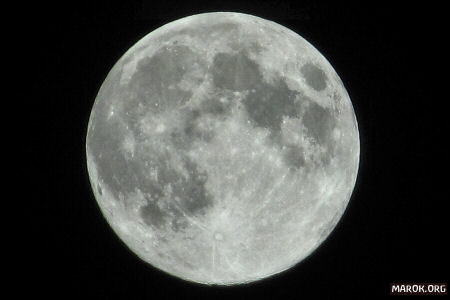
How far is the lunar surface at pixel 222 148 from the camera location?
343 cm

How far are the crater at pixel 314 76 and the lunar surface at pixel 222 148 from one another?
1 cm

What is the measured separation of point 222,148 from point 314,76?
3.65 feet

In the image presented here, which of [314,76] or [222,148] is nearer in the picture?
[222,148]

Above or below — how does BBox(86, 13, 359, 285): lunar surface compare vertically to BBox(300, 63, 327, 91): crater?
below

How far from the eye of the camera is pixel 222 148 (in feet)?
11.1

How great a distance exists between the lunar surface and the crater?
1cm

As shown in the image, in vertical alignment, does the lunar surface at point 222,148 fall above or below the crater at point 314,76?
below

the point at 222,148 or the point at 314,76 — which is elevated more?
the point at 314,76

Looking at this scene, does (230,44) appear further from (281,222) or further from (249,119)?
(281,222)

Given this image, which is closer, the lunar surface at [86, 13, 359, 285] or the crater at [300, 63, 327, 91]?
the lunar surface at [86, 13, 359, 285]

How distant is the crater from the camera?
382cm

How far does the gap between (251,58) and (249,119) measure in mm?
527

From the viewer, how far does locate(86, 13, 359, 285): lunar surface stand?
3428mm

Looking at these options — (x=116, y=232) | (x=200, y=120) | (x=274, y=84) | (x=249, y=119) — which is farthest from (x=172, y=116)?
(x=116, y=232)
